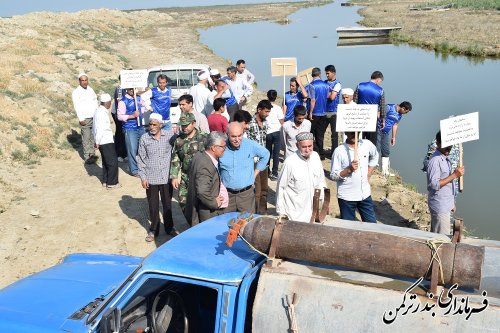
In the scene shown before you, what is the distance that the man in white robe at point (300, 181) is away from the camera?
571 cm

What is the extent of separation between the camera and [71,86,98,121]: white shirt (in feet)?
36.1

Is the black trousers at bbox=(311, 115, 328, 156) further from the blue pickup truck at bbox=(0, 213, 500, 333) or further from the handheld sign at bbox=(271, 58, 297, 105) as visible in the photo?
the blue pickup truck at bbox=(0, 213, 500, 333)

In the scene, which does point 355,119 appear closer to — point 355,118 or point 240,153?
point 355,118

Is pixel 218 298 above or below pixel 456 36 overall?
below

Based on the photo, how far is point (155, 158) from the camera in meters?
7.27

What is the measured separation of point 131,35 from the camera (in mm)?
50219

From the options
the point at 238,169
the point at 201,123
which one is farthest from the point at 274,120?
the point at 238,169

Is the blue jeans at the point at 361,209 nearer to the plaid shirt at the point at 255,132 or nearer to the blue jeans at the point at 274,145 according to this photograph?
the plaid shirt at the point at 255,132

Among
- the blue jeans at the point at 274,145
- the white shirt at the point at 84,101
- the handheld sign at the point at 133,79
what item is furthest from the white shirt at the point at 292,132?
the white shirt at the point at 84,101

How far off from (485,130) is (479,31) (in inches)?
1166

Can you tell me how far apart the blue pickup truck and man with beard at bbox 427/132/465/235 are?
6.68 feet

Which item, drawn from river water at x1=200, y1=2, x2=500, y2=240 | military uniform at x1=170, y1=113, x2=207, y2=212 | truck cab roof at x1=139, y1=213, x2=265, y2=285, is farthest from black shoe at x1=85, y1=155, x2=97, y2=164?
truck cab roof at x1=139, y1=213, x2=265, y2=285

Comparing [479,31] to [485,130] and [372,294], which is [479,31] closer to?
[485,130]

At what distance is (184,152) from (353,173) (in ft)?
7.12
